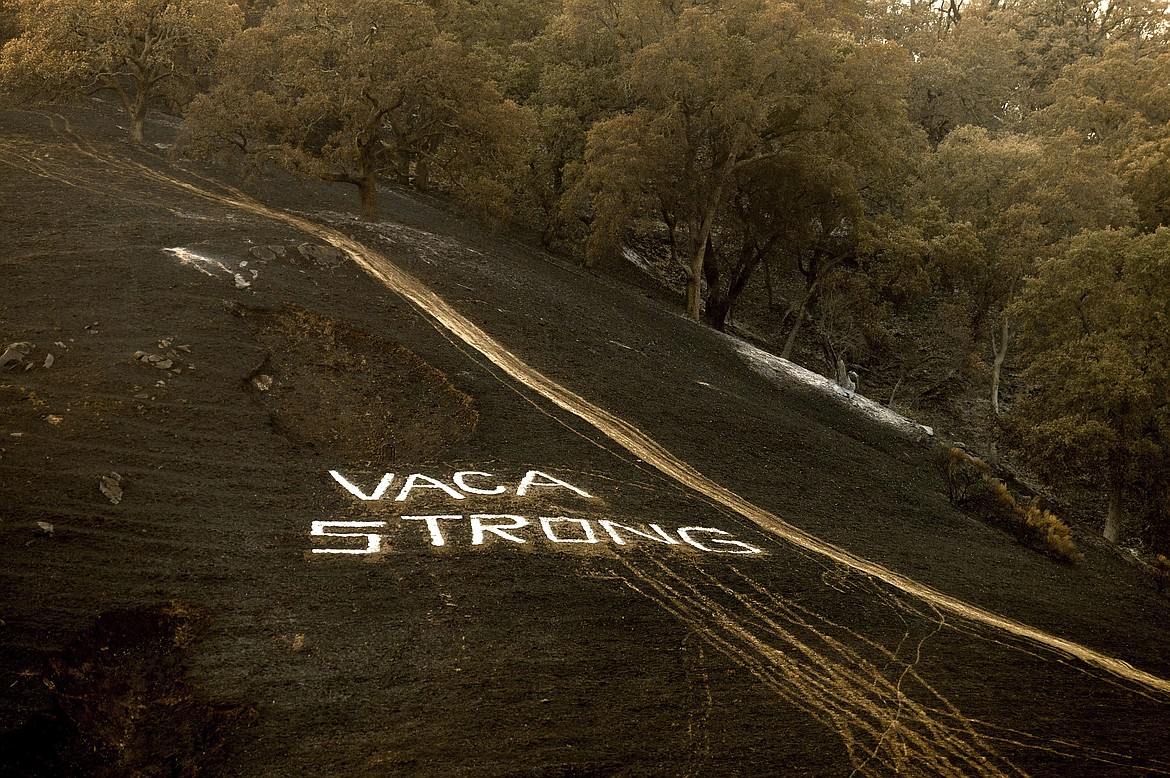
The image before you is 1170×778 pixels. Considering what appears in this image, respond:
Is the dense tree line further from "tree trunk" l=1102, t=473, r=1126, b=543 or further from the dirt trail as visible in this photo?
the dirt trail

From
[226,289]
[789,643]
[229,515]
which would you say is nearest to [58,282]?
[226,289]

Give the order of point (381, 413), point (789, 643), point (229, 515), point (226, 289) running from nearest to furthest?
1. point (789, 643)
2. point (229, 515)
3. point (381, 413)
4. point (226, 289)

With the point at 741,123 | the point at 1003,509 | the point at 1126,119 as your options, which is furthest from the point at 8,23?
the point at 1126,119

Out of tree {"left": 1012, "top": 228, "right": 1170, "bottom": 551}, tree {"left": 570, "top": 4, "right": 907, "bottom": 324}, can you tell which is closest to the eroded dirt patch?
tree {"left": 570, "top": 4, "right": 907, "bottom": 324}

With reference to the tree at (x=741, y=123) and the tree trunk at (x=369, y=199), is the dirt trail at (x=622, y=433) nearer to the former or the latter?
the tree trunk at (x=369, y=199)

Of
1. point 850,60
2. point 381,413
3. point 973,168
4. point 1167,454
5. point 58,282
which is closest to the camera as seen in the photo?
point 381,413

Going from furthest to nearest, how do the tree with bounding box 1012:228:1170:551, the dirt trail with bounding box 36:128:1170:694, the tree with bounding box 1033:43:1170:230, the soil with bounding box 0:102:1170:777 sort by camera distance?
1. the tree with bounding box 1033:43:1170:230
2. the tree with bounding box 1012:228:1170:551
3. the dirt trail with bounding box 36:128:1170:694
4. the soil with bounding box 0:102:1170:777

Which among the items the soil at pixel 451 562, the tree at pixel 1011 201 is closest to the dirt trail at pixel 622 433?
the soil at pixel 451 562

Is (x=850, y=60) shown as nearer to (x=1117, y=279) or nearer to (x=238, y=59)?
(x=1117, y=279)
